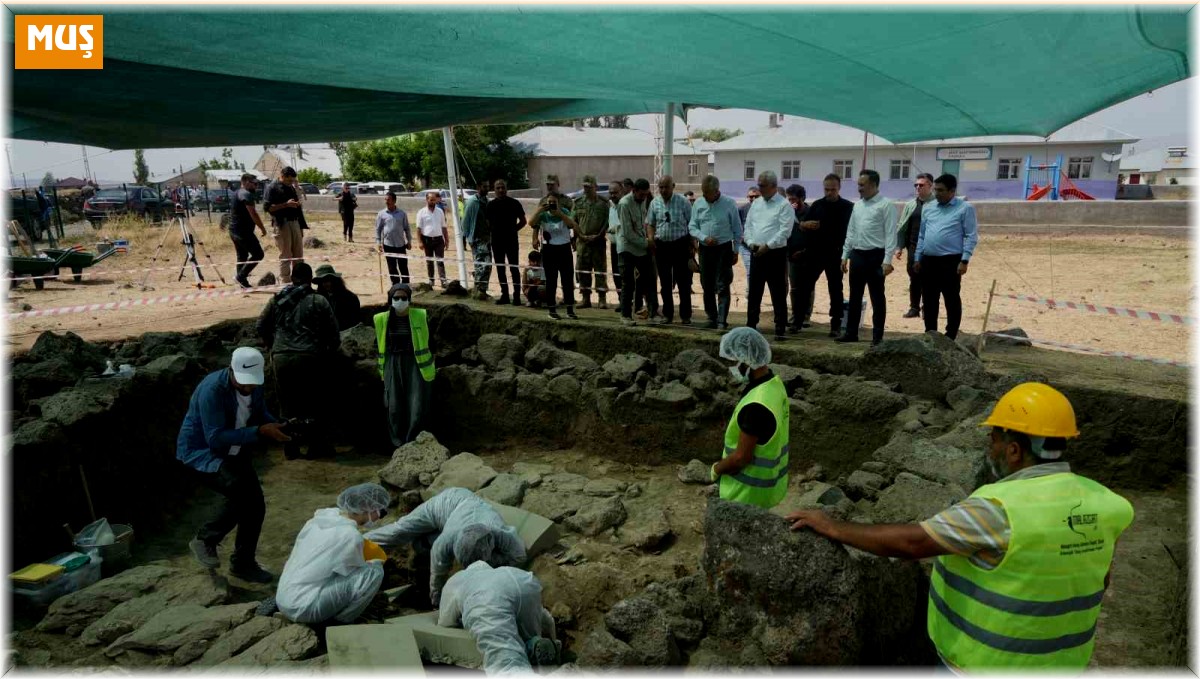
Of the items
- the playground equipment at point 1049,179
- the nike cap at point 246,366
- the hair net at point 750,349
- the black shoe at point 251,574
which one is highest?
the playground equipment at point 1049,179

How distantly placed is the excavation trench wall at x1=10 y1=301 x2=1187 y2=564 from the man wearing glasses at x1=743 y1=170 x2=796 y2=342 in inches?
24.2

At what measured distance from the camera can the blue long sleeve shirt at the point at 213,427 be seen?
4.79 meters

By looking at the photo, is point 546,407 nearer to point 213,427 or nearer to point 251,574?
Answer: point 251,574

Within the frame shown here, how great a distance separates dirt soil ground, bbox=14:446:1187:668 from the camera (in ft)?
12.8

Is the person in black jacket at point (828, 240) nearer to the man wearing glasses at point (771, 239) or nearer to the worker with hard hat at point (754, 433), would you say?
the man wearing glasses at point (771, 239)

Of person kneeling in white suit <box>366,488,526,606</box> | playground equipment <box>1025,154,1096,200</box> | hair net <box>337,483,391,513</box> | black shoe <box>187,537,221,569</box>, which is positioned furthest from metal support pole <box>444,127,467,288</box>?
playground equipment <box>1025,154,1096,200</box>

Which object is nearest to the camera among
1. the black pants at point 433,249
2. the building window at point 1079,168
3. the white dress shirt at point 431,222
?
the white dress shirt at point 431,222

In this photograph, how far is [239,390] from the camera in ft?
16.0

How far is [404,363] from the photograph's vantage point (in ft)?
23.8

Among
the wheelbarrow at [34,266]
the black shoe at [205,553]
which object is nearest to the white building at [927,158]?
the wheelbarrow at [34,266]

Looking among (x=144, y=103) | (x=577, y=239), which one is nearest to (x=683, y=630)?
(x=144, y=103)

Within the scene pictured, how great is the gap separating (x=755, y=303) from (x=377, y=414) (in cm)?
403

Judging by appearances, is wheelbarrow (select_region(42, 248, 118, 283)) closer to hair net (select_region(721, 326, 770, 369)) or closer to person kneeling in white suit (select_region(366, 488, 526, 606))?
person kneeling in white suit (select_region(366, 488, 526, 606))

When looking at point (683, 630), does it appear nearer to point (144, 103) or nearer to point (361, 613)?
point (361, 613)
